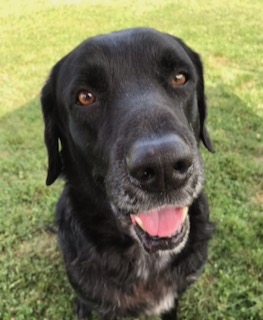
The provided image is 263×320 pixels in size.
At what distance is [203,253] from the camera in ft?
9.05

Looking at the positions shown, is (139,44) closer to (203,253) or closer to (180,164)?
(180,164)

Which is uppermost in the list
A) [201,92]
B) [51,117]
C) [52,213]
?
[201,92]

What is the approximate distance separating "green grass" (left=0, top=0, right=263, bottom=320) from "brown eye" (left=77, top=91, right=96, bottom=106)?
1.70 m

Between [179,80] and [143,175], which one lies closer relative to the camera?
[143,175]

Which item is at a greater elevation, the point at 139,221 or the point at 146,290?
the point at 139,221

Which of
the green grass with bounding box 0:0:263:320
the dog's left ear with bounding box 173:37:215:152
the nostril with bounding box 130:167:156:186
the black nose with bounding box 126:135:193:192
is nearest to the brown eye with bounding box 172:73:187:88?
the dog's left ear with bounding box 173:37:215:152

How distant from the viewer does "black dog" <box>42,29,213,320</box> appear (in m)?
1.87

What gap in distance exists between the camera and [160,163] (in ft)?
5.46

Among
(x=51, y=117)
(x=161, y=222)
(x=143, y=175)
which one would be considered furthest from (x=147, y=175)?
(x=51, y=117)

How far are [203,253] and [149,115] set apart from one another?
1256 mm

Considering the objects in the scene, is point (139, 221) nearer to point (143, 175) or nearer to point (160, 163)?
point (143, 175)

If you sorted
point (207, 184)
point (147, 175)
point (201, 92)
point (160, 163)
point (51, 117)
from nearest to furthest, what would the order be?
point (160, 163) < point (147, 175) < point (51, 117) < point (201, 92) < point (207, 184)

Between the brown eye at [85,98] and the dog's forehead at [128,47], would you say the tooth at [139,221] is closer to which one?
the brown eye at [85,98]

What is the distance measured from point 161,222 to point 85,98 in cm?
78
